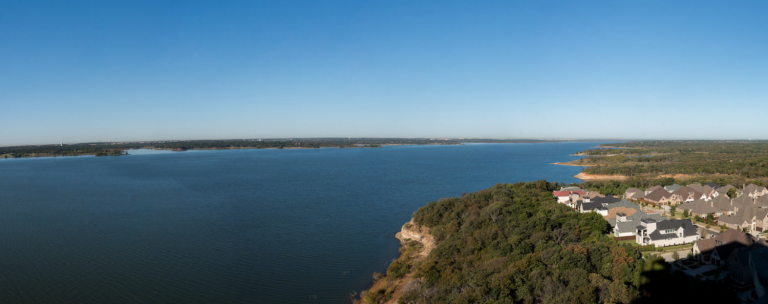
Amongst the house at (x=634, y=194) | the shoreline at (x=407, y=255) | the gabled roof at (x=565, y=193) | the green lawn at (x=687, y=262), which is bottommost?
the shoreline at (x=407, y=255)

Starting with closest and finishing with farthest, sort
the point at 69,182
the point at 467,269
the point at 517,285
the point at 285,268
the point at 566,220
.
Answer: the point at 517,285 → the point at 467,269 → the point at 285,268 → the point at 566,220 → the point at 69,182

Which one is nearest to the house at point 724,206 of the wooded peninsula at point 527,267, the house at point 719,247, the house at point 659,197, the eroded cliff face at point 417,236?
the house at point 659,197

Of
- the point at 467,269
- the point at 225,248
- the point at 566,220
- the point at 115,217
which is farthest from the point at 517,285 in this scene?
the point at 115,217

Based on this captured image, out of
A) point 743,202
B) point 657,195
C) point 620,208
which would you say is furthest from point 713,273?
point 657,195

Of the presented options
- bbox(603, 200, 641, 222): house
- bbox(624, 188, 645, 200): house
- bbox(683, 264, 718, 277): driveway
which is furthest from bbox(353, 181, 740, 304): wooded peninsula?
bbox(624, 188, 645, 200): house

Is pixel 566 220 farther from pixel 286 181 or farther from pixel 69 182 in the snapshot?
pixel 69 182

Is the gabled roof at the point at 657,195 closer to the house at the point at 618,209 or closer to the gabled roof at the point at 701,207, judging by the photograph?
the gabled roof at the point at 701,207

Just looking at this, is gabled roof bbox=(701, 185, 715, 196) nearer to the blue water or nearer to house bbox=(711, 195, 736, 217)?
house bbox=(711, 195, 736, 217)
